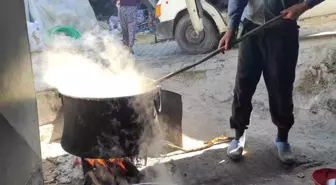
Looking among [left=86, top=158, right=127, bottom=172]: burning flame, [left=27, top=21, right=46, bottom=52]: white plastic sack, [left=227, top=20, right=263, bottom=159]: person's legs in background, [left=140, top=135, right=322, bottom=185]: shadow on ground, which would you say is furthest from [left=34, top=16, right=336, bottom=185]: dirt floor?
[left=27, top=21, right=46, bottom=52]: white plastic sack

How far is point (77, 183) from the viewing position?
3797mm

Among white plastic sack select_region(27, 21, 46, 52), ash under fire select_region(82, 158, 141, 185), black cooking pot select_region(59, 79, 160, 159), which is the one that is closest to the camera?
black cooking pot select_region(59, 79, 160, 159)

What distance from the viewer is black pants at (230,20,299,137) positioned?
3.76 meters

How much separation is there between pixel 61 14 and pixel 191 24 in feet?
15.8

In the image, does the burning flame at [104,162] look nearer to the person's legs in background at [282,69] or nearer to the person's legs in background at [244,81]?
the person's legs in background at [244,81]

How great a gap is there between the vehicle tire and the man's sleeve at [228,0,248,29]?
5.39 m

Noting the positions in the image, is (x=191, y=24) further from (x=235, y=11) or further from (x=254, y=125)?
(x=235, y=11)

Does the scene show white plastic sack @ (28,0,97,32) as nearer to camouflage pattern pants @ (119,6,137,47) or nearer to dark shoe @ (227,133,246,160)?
camouflage pattern pants @ (119,6,137,47)

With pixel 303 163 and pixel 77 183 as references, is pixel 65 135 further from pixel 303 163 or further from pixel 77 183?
pixel 303 163

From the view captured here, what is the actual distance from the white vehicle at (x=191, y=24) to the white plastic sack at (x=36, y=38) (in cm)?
293

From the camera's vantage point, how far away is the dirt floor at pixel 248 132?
3.94 m

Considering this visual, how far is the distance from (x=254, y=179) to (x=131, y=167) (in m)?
1.18

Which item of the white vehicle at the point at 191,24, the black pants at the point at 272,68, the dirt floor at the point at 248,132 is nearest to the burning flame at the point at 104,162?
the dirt floor at the point at 248,132

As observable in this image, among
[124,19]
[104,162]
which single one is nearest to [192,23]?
[124,19]
